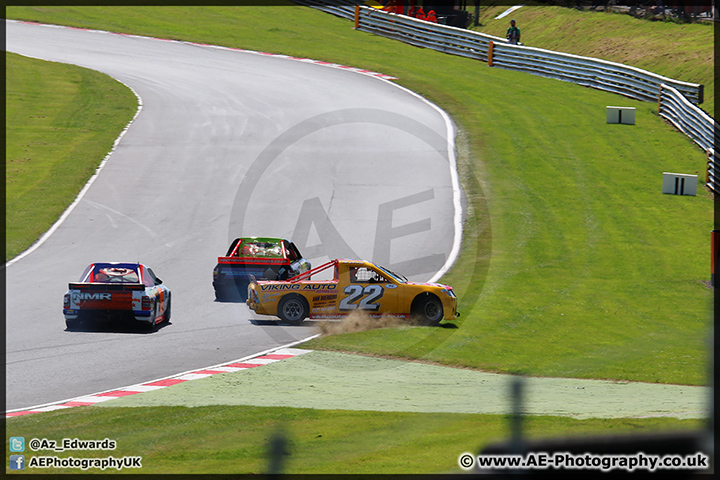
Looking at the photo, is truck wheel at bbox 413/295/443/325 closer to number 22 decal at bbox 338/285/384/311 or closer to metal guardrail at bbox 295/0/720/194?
number 22 decal at bbox 338/285/384/311

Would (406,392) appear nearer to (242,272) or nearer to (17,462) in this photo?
(17,462)

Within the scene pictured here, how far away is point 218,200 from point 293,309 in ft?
34.8

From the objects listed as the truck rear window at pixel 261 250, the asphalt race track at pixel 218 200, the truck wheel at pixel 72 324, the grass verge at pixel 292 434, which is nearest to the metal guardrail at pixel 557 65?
the asphalt race track at pixel 218 200

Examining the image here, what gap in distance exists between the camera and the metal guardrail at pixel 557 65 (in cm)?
3522

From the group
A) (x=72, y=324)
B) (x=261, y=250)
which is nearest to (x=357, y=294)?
(x=261, y=250)

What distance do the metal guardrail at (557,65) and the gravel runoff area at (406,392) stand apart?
2026cm

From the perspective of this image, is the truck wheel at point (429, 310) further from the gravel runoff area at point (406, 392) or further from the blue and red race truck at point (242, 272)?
the blue and red race truck at point (242, 272)

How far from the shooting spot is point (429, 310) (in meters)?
16.9

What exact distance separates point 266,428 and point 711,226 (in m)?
20.9

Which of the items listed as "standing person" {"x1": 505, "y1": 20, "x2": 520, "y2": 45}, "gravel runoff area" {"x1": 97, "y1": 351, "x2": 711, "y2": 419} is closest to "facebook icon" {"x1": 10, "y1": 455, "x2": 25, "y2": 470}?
"gravel runoff area" {"x1": 97, "y1": 351, "x2": 711, "y2": 419}

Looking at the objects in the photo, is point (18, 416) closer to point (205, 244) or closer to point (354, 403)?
point (354, 403)

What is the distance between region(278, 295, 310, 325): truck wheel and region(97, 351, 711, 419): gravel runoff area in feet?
7.76

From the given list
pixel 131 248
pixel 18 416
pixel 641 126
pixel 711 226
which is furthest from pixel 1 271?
pixel 641 126

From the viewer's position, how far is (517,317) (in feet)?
58.4
